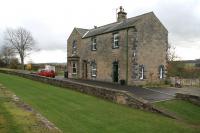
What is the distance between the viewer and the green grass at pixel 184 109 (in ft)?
44.1

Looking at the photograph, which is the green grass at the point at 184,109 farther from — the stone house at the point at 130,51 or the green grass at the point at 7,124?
the stone house at the point at 130,51

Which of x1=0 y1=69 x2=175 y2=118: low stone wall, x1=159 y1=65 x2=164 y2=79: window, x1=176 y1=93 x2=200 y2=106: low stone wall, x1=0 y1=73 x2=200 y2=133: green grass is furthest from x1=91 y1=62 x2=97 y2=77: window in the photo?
x1=0 y1=73 x2=200 y2=133: green grass

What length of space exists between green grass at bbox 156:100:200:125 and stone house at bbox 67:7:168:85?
9918 mm

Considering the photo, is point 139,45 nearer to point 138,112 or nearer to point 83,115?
point 138,112

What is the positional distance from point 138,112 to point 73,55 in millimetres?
26551

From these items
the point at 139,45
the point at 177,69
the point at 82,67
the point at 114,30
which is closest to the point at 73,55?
the point at 82,67

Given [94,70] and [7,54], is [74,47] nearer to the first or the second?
[94,70]

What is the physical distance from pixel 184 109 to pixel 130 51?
1230 centimetres

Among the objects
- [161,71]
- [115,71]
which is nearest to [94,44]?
[115,71]

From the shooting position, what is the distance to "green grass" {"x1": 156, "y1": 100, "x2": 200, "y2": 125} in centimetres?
1345

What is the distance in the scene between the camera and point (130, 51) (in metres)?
26.5

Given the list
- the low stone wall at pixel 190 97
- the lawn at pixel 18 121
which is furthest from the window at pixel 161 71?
the lawn at pixel 18 121

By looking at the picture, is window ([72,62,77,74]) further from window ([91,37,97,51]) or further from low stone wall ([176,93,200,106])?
low stone wall ([176,93,200,106])

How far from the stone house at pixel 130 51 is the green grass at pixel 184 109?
32.5 feet
